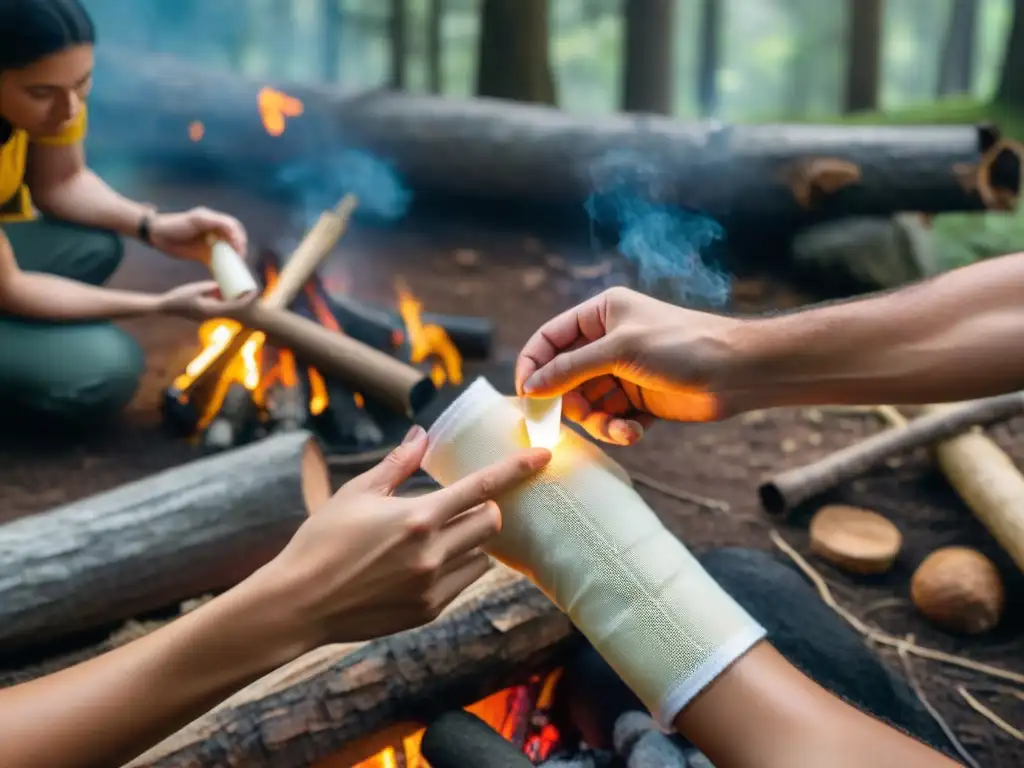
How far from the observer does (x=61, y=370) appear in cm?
312

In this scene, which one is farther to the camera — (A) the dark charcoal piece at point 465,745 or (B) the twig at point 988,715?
(B) the twig at point 988,715

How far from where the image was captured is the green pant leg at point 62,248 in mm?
3270

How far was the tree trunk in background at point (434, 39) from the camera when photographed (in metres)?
10.9

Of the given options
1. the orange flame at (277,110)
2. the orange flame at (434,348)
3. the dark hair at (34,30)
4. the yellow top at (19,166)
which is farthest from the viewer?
the orange flame at (277,110)

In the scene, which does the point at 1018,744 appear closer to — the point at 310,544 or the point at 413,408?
the point at 310,544

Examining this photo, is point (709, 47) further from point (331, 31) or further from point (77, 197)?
point (77, 197)

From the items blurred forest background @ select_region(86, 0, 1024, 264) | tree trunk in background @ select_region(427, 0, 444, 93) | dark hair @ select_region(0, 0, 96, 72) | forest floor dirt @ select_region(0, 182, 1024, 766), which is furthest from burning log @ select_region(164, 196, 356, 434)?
tree trunk in background @ select_region(427, 0, 444, 93)

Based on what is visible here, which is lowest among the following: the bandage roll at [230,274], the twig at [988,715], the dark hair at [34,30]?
the twig at [988,715]

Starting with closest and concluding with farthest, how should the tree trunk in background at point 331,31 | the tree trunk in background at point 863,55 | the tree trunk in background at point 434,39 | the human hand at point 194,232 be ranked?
the human hand at point 194,232 < the tree trunk in background at point 863,55 < the tree trunk in background at point 434,39 < the tree trunk in background at point 331,31

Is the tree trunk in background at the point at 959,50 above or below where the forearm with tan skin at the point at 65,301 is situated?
below

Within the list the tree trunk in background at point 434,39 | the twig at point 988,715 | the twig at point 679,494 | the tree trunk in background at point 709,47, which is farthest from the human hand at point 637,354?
the tree trunk in background at point 709,47

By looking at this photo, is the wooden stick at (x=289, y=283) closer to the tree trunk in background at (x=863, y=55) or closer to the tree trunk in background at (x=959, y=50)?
the tree trunk in background at (x=863, y=55)

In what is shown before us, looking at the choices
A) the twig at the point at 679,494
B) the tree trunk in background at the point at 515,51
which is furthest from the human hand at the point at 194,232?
the tree trunk in background at the point at 515,51

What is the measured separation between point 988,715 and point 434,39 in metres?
10.4
